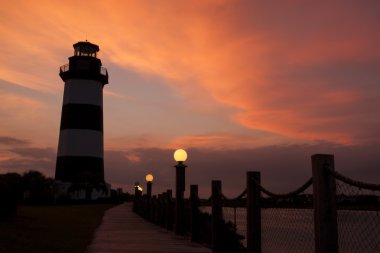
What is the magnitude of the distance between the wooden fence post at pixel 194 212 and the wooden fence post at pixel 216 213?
2.04 metres

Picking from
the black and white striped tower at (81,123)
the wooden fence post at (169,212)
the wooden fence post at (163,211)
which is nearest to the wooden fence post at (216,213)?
the wooden fence post at (169,212)

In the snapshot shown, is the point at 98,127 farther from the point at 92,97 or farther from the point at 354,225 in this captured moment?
the point at 354,225

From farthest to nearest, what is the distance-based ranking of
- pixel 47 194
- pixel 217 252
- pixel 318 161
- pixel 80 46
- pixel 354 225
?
pixel 80 46 → pixel 47 194 → pixel 217 252 → pixel 318 161 → pixel 354 225

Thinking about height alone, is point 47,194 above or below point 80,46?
below

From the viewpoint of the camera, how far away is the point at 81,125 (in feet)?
157

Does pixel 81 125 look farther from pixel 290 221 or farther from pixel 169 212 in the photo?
pixel 290 221

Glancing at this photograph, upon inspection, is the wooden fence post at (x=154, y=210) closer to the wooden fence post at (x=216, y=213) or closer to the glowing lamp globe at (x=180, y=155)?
the glowing lamp globe at (x=180, y=155)

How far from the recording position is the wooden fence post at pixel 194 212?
1235cm

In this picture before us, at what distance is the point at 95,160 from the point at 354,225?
1833 inches

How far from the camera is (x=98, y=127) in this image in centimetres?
4934

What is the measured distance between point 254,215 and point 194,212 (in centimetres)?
500

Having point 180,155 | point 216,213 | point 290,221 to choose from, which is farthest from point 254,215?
point 180,155

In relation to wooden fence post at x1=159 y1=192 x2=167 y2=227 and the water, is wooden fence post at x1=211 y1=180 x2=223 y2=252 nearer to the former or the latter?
the water

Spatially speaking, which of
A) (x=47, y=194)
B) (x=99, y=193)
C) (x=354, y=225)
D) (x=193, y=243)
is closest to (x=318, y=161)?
(x=354, y=225)
